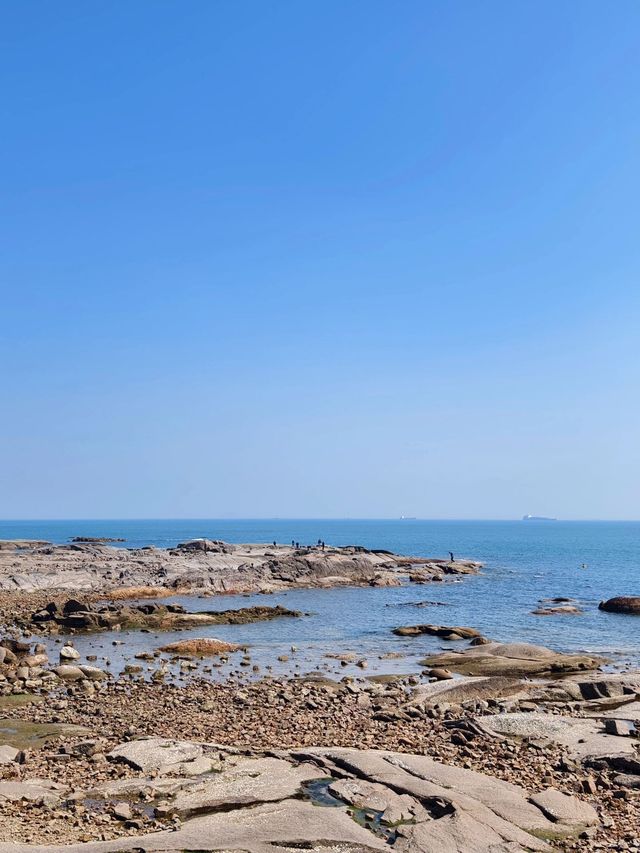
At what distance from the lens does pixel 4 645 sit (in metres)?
31.7

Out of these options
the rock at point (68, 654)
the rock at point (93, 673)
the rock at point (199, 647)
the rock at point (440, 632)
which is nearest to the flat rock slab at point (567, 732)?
the rock at point (93, 673)

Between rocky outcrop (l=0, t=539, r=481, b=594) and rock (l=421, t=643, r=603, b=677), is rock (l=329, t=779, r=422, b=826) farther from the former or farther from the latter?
rocky outcrop (l=0, t=539, r=481, b=594)

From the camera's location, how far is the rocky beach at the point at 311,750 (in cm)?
1166

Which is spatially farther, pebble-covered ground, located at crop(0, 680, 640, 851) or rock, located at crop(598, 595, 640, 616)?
rock, located at crop(598, 595, 640, 616)

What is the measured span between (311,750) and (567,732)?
23.6 feet

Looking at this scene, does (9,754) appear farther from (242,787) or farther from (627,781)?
(627,781)

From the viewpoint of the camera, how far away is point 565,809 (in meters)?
12.9

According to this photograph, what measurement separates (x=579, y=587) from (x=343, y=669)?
181 feet

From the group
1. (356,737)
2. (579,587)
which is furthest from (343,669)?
(579,587)

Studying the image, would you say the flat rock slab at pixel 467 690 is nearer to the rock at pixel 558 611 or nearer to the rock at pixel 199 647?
the rock at pixel 199 647

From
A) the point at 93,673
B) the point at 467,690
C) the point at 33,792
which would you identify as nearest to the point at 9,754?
the point at 33,792

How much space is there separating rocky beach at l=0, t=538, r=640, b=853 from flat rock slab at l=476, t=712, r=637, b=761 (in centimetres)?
8

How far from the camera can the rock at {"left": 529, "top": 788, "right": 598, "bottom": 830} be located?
12.5 metres

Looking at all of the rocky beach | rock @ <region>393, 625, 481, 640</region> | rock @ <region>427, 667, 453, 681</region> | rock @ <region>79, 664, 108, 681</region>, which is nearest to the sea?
the rocky beach
